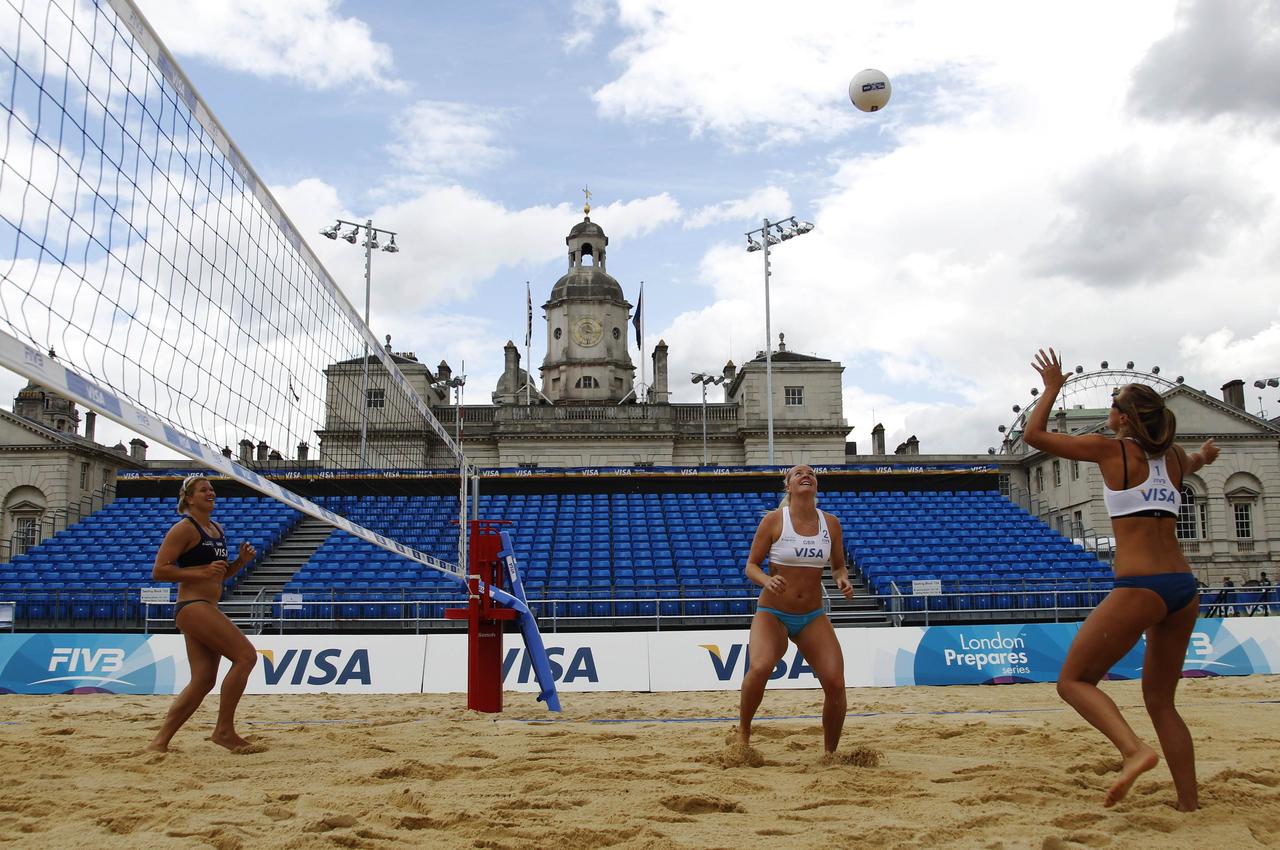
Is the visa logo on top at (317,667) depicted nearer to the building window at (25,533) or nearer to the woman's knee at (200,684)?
the woman's knee at (200,684)

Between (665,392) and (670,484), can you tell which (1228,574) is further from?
(665,392)

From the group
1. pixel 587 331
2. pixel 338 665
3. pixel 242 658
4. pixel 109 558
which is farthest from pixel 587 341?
pixel 242 658

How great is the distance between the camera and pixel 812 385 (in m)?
38.1

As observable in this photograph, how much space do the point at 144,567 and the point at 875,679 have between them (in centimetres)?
1374

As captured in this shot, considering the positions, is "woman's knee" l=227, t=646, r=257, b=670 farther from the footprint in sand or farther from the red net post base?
the footprint in sand

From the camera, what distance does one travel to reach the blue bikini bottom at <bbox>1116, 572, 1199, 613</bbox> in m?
3.69

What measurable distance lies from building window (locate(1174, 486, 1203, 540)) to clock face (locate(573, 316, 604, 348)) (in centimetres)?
2705

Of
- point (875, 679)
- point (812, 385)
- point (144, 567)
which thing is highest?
point (812, 385)

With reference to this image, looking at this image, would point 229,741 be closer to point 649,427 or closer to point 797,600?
point 797,600

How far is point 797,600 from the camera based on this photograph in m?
5.17

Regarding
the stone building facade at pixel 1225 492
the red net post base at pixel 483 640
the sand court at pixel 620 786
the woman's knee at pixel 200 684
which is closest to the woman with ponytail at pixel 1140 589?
the sand court at pixel 620 786

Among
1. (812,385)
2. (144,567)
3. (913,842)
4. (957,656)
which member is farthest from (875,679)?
(812,385)

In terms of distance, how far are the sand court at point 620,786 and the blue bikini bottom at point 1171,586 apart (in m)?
0.82

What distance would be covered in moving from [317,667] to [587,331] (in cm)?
3673
